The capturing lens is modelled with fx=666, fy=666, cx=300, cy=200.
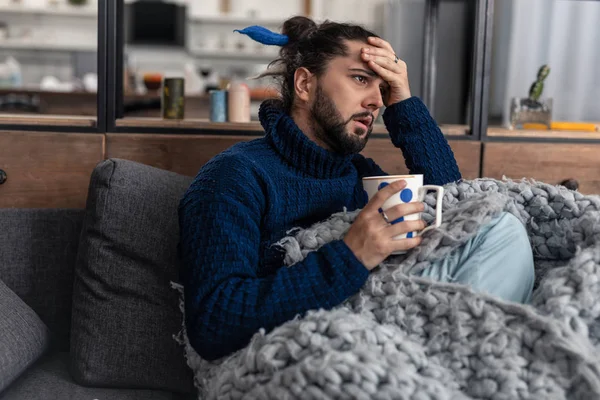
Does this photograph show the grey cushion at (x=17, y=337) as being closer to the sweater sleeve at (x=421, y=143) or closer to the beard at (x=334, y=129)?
the beard at (x=334, y=129)

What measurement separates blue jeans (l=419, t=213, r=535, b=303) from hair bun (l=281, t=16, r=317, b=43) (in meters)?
0.72

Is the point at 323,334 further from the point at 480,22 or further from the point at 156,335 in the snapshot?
the point at 480,22

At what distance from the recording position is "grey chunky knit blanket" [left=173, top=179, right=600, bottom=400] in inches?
37.8

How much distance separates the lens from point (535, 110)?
6.79 ft

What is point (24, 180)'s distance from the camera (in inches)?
67.6

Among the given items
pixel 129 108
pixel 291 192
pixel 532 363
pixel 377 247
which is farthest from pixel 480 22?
pixel 129 108

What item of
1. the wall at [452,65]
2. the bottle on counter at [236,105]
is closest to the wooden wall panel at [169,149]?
the bottle on counter at [236,105]

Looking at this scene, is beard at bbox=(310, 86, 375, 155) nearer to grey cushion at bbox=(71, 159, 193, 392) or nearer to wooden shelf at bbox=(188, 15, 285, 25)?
grey cushion at bbox=(71, 159, 193, 392)

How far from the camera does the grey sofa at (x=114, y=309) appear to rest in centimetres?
138

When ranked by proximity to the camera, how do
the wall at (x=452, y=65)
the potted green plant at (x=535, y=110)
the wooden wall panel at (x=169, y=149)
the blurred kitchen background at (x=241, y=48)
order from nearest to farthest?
the wooden wall panel at (x=169, y=149), the potted green plant at (x=535, y=110), the blurred kitchen background at (x=241, y=48), the wall at (x=452, y=65)

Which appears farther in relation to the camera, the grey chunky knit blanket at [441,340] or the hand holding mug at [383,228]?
the hand holding mug at [383,228]

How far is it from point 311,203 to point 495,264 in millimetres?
458

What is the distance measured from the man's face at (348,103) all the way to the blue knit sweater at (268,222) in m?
0.05

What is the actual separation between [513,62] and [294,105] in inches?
128
